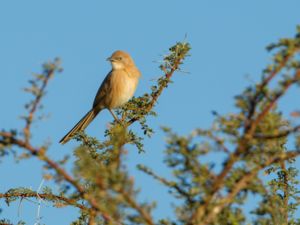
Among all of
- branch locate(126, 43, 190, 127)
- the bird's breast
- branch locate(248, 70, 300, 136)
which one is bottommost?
branch locate(248, 70, 300, 136)

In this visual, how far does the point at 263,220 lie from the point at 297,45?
3.05 feet

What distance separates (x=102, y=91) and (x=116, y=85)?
13.6 inches

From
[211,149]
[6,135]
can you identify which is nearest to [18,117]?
[6,135]

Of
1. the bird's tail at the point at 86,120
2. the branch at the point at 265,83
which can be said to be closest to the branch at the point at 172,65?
the bird's tail at the point at 86,120

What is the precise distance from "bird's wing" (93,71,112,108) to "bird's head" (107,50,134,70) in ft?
0.79

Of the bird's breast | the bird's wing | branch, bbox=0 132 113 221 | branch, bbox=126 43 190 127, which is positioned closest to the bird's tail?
the bird's wing

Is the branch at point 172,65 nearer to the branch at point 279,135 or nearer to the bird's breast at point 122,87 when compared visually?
the bird's breast at point 122,87

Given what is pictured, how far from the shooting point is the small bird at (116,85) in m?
10.3

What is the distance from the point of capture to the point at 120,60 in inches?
434

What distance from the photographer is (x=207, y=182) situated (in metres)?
2.50

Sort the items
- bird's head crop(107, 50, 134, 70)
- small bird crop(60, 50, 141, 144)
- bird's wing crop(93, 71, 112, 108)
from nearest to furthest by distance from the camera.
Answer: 1. small bird crop(60, 50, 141, 144)
2. bird's wing crop(93, 71, 112, 108)
3. bird's head crop(107, 50, 134, 70)

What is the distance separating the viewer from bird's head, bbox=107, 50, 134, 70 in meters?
10.9

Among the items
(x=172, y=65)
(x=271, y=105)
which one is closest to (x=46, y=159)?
(x=271, y=105)

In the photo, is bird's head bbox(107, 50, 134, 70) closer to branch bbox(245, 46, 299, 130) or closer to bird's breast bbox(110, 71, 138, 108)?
bird's breast bbox(110, 71, 138, 108)
